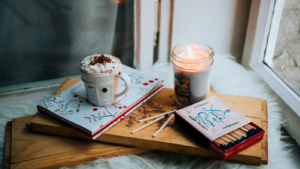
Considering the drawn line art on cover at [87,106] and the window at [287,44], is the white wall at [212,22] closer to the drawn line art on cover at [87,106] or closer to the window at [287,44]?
the window at [287,44]

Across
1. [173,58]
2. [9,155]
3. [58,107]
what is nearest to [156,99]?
[173,58]

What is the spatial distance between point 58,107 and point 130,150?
7.9 inches

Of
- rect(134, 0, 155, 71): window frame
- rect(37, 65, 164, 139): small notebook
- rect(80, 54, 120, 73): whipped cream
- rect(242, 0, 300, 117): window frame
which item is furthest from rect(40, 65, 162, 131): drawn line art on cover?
rect(242, 0, 300, 117): window frame

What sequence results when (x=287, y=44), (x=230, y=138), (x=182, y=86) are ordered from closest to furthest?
1. (x=230, y=138)
2. (x=182, y=86)
3. (x=287, y=44)

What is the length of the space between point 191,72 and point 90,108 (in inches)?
9.9

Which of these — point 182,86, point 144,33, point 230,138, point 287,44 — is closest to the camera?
point 230,138

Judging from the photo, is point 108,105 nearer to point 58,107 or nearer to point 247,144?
point 58,107

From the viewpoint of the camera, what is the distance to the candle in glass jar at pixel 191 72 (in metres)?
0.55

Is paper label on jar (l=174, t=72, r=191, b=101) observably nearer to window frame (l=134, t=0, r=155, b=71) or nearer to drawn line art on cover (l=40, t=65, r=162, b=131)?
drawn line art on cover (l=40, t=65, r=162, b=131)

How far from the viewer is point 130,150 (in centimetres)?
53

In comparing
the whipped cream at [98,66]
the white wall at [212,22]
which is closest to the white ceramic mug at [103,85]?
the whipped cream at [98,66]

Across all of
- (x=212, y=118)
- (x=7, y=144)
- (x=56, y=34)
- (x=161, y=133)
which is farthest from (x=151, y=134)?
(x=56, y=34)

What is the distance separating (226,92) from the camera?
2.46 ft

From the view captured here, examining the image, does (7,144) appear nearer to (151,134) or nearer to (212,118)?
(151,134)
